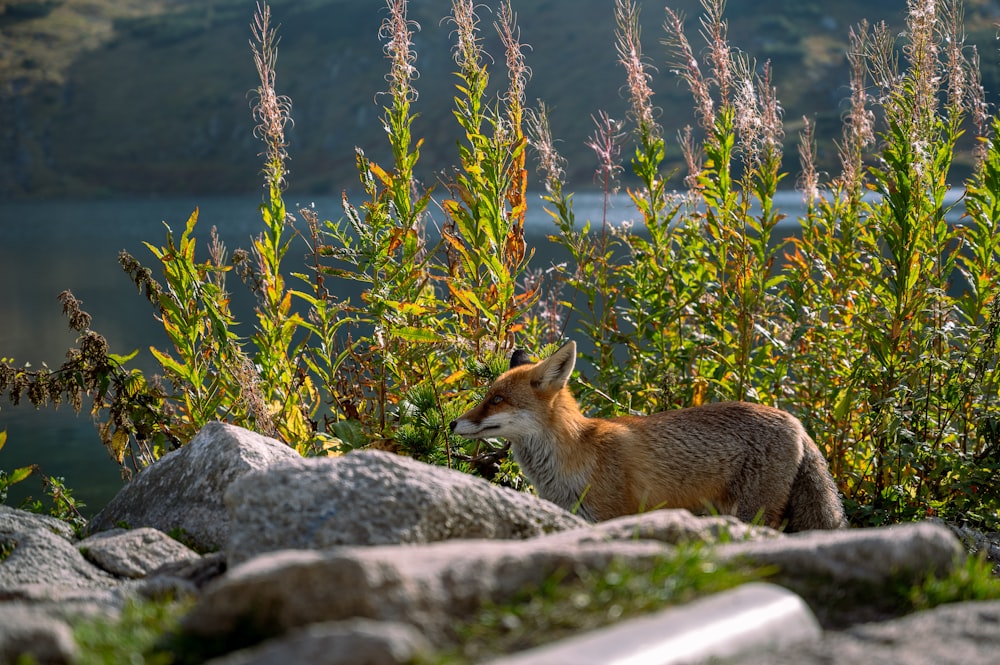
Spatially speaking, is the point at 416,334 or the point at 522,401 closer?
the point at 522,401

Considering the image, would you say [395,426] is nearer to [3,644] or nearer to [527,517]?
[527,517]

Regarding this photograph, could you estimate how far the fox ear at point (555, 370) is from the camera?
7066mm

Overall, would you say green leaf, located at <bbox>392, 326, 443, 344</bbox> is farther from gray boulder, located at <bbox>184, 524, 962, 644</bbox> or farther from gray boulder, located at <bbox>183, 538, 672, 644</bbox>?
gray boulder, located at <bbox>183, 538, 672, 644</bbox>

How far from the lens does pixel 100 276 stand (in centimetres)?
3603

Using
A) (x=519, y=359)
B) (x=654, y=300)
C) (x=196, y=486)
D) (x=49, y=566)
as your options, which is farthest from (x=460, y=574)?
(x=654, y=300)

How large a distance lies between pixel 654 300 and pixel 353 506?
4816 millimetres

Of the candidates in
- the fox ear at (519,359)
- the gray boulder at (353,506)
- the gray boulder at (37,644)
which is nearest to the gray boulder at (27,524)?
the gray boulder at (353,506)

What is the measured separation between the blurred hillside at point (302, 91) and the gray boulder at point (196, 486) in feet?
392

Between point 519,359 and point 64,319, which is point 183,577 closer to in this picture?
point 519,359

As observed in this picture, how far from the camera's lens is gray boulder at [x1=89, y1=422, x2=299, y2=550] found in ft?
22.2

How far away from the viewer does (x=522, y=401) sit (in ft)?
23.3

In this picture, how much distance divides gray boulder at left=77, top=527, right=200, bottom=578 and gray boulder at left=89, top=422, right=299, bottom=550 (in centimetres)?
57

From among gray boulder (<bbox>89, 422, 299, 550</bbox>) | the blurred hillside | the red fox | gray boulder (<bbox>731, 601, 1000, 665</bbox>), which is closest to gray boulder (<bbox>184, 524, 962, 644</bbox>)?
gray boulder (<bbox>731, 601, 1000, 665</bbox>)

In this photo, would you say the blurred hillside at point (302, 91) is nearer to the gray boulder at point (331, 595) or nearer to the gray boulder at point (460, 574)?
the gray boulder at point (460, 574)
